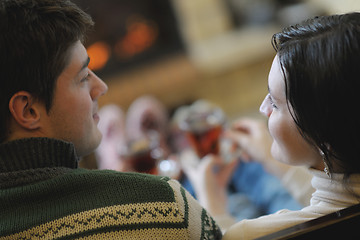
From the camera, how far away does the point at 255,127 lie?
3.85ft

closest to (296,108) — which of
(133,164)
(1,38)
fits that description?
(1,38)

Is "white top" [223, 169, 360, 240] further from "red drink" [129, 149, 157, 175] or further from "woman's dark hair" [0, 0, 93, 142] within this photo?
"red drink" [129, 149, 157, 175]

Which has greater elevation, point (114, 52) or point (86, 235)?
point (114, 52)

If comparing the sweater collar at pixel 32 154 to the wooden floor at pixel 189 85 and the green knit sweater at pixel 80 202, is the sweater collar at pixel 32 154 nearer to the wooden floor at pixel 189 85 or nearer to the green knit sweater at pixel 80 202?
the green knit sweater at pixel 80 202

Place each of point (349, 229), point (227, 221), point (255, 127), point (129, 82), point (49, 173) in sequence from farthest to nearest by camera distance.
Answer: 1. point (129, 82)
2. point (255, 127)
3. point (227, 221)
4. point (49, 173)
5. point (349, 229)

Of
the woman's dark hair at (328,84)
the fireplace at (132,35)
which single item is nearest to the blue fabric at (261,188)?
the woman's dark hair at (328,84)

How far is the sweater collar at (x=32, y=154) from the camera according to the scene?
66cm

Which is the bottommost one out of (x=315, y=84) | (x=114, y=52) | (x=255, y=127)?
(x=255, y=127)

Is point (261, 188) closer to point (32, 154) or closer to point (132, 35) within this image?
point (32, 154)

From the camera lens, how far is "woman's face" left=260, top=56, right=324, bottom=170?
0.66 metres

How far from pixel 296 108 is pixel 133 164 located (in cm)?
66

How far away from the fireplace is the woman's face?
2187 millimetres

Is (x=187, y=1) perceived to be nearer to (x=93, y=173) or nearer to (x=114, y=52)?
(x=114, y=52)

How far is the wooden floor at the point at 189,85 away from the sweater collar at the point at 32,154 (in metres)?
2.14
